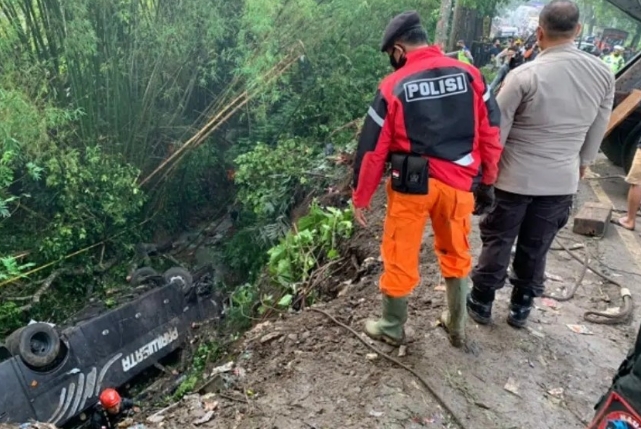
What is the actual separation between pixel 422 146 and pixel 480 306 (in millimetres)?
1335

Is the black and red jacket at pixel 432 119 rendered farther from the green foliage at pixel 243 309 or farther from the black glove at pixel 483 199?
the green foliage at pixel 243 309

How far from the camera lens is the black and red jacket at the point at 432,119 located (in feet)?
8.67

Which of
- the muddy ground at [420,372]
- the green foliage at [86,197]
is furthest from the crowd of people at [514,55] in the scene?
the green foliage at [86,197]

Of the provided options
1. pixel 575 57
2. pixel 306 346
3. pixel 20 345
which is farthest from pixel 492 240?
pixel 20 345

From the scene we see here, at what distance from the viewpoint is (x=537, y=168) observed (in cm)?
305

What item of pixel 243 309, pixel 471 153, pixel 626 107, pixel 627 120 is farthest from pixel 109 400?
pixel 627 120

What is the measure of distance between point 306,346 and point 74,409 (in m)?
3.41

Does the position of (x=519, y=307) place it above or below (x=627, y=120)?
below

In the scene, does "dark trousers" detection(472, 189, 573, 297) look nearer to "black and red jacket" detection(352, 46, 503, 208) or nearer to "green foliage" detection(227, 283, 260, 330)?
"black and red jacket" detection(352, 46, 503, 208)

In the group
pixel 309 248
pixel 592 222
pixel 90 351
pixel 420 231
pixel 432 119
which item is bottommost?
pixel 90 351

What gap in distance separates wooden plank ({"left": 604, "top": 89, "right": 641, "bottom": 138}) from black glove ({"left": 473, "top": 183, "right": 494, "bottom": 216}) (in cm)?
377

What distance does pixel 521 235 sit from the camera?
330 cm

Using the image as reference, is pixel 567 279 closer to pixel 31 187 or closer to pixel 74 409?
pixel 74 409

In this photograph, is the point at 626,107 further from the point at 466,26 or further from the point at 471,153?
the point at 466,26
